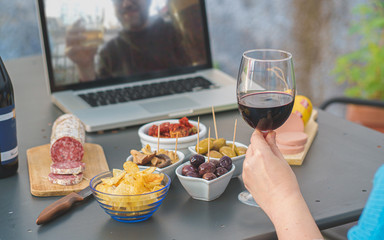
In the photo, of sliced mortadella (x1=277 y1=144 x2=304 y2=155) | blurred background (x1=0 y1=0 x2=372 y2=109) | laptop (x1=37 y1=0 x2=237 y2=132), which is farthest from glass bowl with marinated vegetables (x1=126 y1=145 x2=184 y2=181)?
blurred background (x1=0 y1=0 x2=372 y2=109)

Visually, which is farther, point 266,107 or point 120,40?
point 120,40

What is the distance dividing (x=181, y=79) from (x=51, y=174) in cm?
76

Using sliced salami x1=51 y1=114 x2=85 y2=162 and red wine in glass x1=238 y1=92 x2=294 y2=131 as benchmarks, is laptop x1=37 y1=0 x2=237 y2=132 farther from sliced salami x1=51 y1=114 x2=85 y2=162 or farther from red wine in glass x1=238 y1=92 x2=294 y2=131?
red wine in glass x1=238 y1=92 x2=294 y2=131

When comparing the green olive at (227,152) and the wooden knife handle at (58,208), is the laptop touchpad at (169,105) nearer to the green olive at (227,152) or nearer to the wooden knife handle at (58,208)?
the green olive at (227,152)

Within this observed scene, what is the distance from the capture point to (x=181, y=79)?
5.76 feet

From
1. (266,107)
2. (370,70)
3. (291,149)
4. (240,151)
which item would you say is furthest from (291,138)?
(370,70)

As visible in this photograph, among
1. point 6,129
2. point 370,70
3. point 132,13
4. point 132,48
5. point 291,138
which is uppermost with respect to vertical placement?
point 132,13

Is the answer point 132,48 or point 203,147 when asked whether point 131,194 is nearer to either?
point 203,147

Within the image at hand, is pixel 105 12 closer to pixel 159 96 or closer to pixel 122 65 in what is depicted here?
pixel 122 65

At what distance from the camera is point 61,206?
3.16 ft

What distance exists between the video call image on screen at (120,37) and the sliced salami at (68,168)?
62 centimetres

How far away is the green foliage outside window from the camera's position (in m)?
3.00

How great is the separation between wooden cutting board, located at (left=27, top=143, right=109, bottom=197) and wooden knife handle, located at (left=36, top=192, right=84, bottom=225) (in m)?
0.05

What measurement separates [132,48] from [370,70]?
5.95ft
